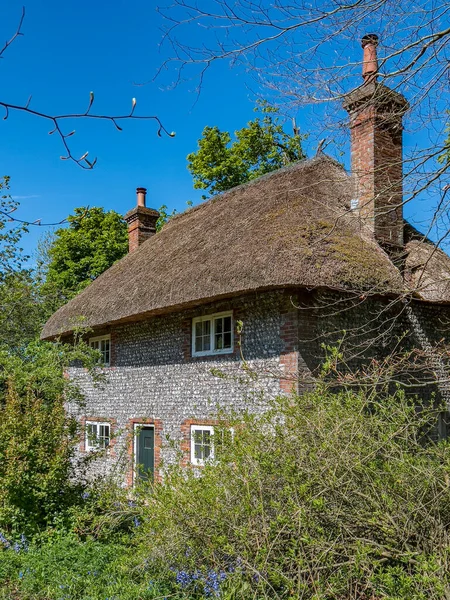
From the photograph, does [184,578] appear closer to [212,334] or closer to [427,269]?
[212,334]

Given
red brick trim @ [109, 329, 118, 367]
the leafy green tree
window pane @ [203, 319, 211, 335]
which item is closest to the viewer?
window pane @ [203, 319, 211, 335]

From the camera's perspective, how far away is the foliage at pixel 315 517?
4398 mm

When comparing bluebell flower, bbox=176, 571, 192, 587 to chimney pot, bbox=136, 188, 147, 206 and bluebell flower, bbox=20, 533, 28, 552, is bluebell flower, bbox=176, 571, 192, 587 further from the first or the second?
chimney pot, bbox=136, 188, 147, 206

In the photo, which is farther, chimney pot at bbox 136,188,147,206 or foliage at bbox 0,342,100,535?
chimney pot at bbox 136,188,147,206

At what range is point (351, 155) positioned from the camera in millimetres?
11617

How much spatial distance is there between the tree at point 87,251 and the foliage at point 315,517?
24.1 meters

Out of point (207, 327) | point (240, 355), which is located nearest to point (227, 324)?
point (207, 327)

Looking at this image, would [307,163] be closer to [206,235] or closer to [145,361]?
[206,235]

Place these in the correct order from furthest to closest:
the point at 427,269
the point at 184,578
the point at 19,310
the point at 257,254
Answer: the point at 19,310 < the point at 427,269 < the point at 257,254 < the point at 184,578

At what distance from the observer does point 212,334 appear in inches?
448

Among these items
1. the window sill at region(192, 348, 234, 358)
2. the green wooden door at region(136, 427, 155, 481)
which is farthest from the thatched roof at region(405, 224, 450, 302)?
the green wooden door at region(136, 427, 155, 481)

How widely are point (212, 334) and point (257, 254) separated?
2181 millimetres

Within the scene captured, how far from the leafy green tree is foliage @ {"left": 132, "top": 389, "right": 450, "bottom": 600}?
68.0ft

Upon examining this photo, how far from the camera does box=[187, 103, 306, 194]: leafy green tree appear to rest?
82.2ft
